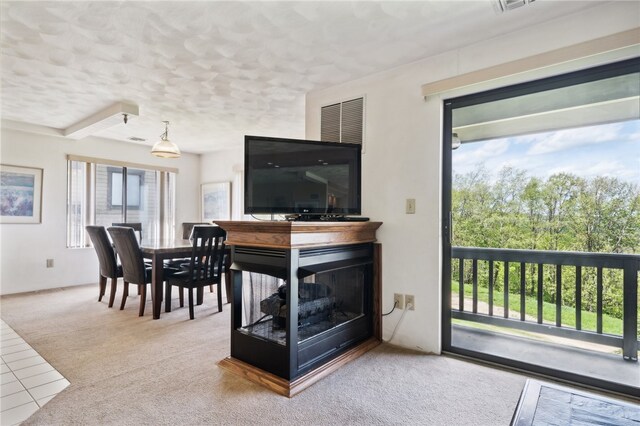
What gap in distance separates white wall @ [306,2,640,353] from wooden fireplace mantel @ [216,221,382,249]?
37cm

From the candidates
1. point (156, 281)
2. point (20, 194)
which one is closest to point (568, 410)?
point (156, 281)

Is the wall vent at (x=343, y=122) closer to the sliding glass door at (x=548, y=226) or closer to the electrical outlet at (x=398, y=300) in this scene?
the sliding glass door at (x=548, y=226)

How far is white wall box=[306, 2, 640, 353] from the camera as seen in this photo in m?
2.45

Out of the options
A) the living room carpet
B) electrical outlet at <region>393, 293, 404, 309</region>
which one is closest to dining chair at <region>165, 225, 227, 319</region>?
electrical outlet at <region>393, 293, 404, 309</region>

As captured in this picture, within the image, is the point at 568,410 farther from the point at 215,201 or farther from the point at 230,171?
the point at 215,201

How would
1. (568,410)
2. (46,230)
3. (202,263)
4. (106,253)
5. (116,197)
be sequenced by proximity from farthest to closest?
(116,197)
(46,230)
(106,253)
(202,263)
(568,410)

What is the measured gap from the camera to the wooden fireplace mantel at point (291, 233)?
77.9 inches

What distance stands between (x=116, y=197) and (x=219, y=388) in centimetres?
447

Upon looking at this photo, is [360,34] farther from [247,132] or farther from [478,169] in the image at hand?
[247,132]

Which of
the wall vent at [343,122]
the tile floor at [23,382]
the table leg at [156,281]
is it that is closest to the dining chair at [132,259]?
the table leg at [156,281]

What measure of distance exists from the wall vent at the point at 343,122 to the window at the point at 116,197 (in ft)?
12.9

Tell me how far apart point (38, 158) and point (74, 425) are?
4.32 m

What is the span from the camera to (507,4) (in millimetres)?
1852

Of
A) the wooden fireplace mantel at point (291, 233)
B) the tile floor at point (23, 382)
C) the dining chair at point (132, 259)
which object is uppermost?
the wooden fireplace mantel at point (291, 233)
